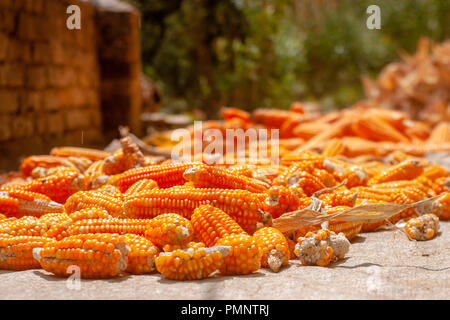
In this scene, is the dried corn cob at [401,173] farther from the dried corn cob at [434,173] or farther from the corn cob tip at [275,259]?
the corn cob tip at [275,259]

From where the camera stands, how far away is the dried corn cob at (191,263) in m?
1.94

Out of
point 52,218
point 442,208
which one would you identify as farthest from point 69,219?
point 442,208

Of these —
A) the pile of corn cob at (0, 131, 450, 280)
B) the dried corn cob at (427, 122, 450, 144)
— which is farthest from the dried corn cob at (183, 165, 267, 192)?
the dried corn cob at (427, 122, 450, 144)

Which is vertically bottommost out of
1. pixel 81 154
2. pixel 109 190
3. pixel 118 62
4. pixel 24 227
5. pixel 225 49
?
pixel 24 227

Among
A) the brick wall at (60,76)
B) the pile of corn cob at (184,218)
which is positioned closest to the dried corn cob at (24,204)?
the pile of corn cob at (184,218)

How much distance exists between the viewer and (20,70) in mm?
5191

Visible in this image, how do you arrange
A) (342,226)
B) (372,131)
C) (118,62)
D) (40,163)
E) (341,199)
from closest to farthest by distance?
(342,226) < (341,199) < (40,163) < (372,131) < (118,62)

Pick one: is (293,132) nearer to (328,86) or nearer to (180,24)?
(180,24)

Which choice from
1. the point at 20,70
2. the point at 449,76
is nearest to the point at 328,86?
the point at 449,76

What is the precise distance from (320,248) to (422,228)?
2.55 feet

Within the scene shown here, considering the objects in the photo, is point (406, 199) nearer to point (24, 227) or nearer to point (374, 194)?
point (374, 194)

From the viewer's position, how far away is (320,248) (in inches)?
83.7
